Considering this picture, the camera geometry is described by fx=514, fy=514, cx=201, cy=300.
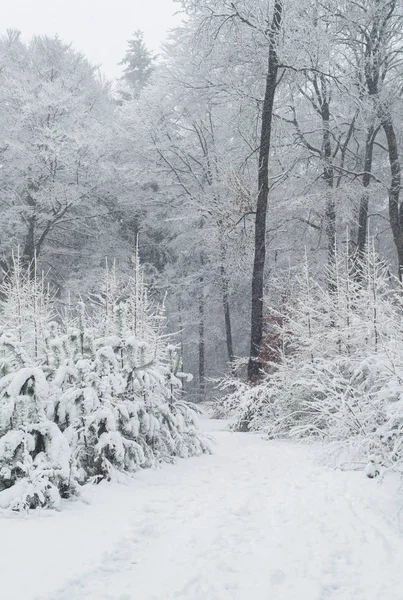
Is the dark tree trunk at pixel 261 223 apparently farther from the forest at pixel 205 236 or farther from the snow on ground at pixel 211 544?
the snow on ground at pixel 211 544

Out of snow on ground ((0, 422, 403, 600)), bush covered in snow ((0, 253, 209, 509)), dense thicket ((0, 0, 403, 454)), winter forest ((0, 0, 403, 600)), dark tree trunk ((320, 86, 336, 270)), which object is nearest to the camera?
snow on ground ((0, 422, 403, 600))

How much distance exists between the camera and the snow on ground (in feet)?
9.45

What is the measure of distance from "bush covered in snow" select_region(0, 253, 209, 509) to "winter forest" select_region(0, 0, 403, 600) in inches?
1.0

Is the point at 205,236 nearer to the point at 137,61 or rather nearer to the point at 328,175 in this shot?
the point at 328,175

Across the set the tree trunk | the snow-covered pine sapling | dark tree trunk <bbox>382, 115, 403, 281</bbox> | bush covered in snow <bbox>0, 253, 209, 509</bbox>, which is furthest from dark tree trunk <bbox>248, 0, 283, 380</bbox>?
the snow-covered pine sapling

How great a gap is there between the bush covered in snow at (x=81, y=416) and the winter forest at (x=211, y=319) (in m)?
0.02

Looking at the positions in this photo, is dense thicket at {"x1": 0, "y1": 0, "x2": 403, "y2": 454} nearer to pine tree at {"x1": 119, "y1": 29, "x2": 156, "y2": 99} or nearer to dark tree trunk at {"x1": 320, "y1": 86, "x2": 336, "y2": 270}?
dark tree trunk at {"x1": 320, "y1": 86, "x2": 336, "y2": 270}

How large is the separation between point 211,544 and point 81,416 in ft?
6.73

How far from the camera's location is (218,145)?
20.3 meters

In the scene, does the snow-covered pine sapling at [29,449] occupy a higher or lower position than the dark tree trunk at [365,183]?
lower

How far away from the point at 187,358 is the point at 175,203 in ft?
36.0

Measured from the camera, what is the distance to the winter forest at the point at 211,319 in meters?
3.66

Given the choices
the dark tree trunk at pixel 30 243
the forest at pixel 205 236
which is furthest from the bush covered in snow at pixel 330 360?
the dark tree trunk at pixel 30 243

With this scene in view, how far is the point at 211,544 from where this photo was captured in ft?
11.8
